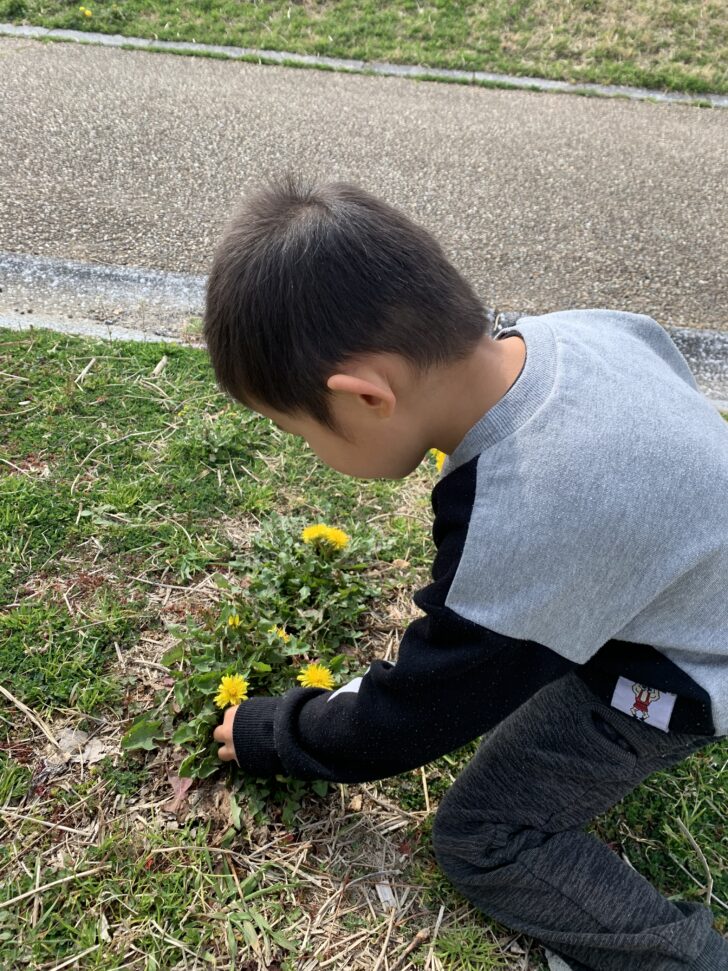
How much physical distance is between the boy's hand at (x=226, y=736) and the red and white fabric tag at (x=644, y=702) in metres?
0.88

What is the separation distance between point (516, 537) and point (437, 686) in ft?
1.00

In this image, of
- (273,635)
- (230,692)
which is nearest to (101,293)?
(273,635)

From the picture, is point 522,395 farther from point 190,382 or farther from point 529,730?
point 190,382

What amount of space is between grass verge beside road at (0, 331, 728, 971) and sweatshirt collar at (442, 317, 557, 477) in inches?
39.9

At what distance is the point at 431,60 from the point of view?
236 inches

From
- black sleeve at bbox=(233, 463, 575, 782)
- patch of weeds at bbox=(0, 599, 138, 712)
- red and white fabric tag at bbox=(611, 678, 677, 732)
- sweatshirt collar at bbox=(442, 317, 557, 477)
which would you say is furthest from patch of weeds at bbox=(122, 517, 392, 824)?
sweatshirt collar at bbox=(442, 317, 557, 477)

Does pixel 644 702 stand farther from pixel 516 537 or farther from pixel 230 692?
pixel 230 692

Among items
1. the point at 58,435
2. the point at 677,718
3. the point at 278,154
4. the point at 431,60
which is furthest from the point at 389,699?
the point at 431,60

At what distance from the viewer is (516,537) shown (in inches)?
50.6

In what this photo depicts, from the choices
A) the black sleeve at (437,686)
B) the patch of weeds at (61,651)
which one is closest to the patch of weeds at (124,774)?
the patch of weeds at (61,651)

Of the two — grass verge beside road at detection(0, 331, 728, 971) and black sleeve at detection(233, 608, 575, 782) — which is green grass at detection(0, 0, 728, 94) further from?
black sleeve at detection(233, 608, 575, 782)

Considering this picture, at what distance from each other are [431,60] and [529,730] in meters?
5.71

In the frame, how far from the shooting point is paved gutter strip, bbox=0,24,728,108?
581 centimetres

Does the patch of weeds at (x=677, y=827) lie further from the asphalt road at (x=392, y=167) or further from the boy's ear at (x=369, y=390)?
the asphalt road at (x=392, y=167)
